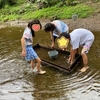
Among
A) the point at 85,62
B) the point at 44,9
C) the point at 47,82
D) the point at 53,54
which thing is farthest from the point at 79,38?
the point at 44,9

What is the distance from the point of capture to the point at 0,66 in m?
7.42

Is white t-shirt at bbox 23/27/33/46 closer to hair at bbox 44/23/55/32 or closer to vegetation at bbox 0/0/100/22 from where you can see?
hair at bbox 44/23/55/32

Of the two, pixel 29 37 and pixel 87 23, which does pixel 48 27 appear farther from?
pixel 87 23

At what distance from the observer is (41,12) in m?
13.0

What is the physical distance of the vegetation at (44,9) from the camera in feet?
39.3

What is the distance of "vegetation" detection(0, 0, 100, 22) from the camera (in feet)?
39.3

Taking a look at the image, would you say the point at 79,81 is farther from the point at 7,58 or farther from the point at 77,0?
the point at 77,0

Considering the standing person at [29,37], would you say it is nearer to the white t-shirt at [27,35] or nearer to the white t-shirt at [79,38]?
the white t-shirt at [27,35]

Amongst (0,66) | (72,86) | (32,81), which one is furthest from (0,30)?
(72,86)

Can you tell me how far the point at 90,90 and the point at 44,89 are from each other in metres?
1.11

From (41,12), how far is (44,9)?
1.04ft

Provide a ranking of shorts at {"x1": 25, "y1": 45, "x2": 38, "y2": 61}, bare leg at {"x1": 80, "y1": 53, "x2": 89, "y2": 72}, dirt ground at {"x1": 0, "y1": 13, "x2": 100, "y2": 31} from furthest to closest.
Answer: dirt ground at {"x1": 0, "y1": 13, "x2": 100, "y2": 31}, bare leg at {"x1": 80, "y1": 53, "x2": 89, "y2": 72}, shorts at {"x1": 25, "y1": 45, "x2": 38, "y2": 61}

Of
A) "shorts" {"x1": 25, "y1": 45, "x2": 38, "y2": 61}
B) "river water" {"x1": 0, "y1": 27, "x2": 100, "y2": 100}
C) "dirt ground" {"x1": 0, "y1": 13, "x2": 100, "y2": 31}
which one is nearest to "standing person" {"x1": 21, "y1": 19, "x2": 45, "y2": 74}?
"shorts" {"x1": 25, "y1": 45, "x2": 38, "y2": 61}

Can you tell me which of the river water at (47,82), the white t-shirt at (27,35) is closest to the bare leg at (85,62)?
the river water at (47,82)
